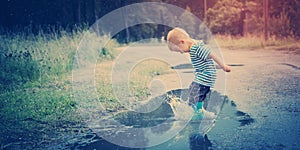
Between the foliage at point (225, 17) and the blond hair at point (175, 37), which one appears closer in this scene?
the blond hair at point (175, 37)

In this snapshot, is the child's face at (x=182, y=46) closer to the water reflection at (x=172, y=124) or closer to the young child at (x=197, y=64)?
the young child at (x=197, y=64)

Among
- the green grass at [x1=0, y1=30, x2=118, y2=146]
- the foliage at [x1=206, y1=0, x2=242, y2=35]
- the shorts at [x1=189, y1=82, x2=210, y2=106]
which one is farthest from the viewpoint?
the foliage at [x1=206, y1=0, x2=242, y2=35]

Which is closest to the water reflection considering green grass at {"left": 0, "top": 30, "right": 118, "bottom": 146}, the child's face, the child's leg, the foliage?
the child's leg

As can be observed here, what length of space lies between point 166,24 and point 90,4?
9147 mm

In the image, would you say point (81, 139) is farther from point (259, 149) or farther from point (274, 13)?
point (274, 13)

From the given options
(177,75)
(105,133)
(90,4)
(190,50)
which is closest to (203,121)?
(190,50)

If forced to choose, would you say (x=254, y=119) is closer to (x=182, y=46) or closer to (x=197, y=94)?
(x=197, y=94)

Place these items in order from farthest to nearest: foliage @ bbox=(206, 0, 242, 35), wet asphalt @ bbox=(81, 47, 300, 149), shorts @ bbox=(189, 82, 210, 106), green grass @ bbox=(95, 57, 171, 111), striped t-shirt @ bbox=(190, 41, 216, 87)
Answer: foliage @ bbox=(206, 0, 242, 35), green grass @ bbox=(95, 57, 171, 111), shorts @ bbox=(189, 82, 210, 106), striped t-shirt @ bbox=(190, 41, 216, 87), wet asphalt @ bbox=(81, 47, 300, 149)

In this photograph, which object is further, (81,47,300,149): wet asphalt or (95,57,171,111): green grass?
(95,57,171,111): green grass

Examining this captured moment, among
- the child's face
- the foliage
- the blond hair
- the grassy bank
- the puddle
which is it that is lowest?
the puddle

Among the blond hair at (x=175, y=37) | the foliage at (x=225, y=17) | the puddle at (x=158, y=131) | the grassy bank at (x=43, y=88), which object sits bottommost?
the puddle at (x=158, y=131)

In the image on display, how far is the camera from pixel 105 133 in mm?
4031

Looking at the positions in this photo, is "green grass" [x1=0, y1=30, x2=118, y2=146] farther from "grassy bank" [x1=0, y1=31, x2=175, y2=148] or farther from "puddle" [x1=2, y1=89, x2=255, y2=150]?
"puddle" [x1=2, y1=89, x2=255, y2=150]

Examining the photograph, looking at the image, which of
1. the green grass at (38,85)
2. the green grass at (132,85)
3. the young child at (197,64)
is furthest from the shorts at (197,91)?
the green grass at (38,85)
